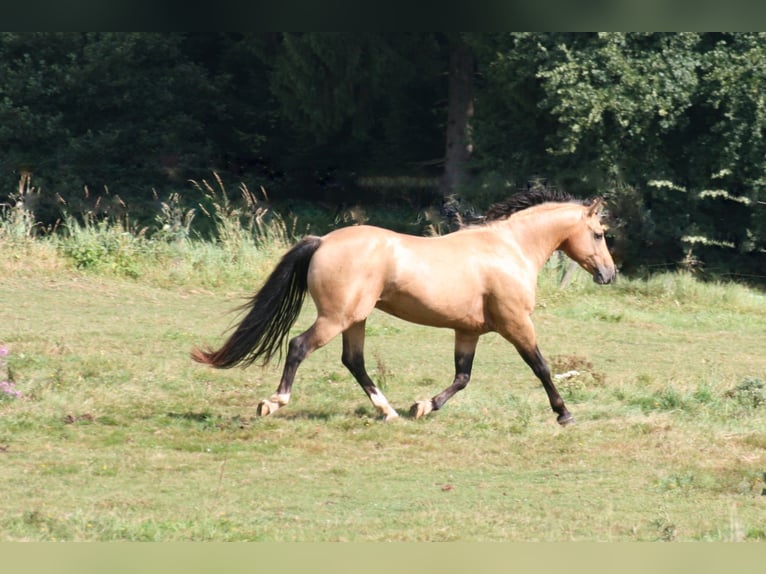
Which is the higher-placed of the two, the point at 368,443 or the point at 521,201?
the point at 521,201

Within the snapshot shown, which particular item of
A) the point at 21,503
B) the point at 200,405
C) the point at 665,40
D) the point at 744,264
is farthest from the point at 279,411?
the point at 744,264

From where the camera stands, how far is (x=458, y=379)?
9250mm

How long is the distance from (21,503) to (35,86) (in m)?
21.8

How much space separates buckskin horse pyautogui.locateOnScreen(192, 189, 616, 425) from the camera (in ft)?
28.1

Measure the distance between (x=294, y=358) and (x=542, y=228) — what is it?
2.26m

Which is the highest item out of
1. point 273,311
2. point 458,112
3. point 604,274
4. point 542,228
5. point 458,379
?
point 458,112

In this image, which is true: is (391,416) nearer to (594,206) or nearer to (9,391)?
(594,206)

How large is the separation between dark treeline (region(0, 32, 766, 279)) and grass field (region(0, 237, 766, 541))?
7359 mm

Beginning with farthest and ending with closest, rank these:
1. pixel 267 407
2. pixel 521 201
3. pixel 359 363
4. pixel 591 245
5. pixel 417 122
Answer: pixel 417 122, pixel 591 245, pixel 521 201, pixel 359 363, pixel 267 407

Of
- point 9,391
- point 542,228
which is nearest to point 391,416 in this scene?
point 542,228

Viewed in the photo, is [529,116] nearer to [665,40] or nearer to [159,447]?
[665,40]

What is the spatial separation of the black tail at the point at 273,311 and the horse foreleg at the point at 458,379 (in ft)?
3.75

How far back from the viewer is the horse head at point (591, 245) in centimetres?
966

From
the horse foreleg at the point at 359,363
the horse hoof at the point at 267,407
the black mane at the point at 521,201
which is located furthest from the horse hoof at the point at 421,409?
the black mane at the point at 521,201
